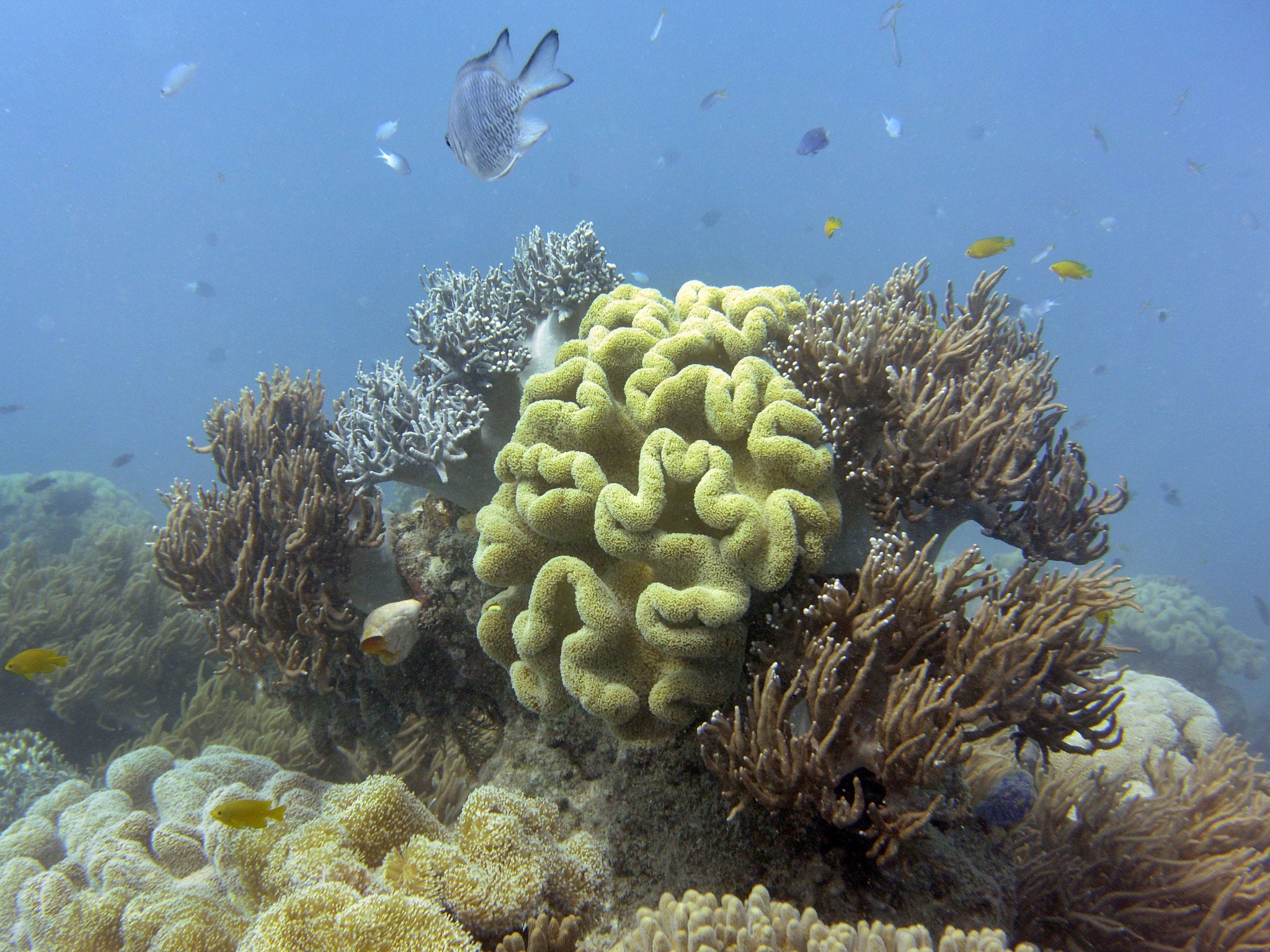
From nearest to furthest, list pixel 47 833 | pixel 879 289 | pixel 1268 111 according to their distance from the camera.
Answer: pixel 47 833 < pixel 879 289 < pixel 1268 111

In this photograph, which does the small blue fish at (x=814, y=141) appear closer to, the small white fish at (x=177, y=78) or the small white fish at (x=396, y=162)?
the small white fish at (x=396, y=162)

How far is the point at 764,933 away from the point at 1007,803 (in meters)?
2.05

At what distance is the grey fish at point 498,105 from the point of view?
330cm

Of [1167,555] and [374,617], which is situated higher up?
[1167,555]

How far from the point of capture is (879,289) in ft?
14.6

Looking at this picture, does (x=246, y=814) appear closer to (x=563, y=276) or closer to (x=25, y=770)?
(x=563, y=276)

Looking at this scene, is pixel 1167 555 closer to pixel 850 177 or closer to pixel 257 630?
pixel 257 630

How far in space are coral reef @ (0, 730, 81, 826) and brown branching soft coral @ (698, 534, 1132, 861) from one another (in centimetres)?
790

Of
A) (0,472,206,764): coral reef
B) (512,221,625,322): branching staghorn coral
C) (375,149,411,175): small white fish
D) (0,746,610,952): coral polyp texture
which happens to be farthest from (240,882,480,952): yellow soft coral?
(375,149,411,175): small white fish

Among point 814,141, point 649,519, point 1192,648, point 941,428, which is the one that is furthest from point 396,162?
point 1192,648

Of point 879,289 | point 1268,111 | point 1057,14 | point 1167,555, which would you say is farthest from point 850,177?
point 879,289

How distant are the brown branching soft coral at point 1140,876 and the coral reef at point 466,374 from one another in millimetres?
4077

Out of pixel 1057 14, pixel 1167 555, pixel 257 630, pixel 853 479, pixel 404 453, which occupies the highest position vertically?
pixel 1057 14

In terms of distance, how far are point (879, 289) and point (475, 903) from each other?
4601mm
